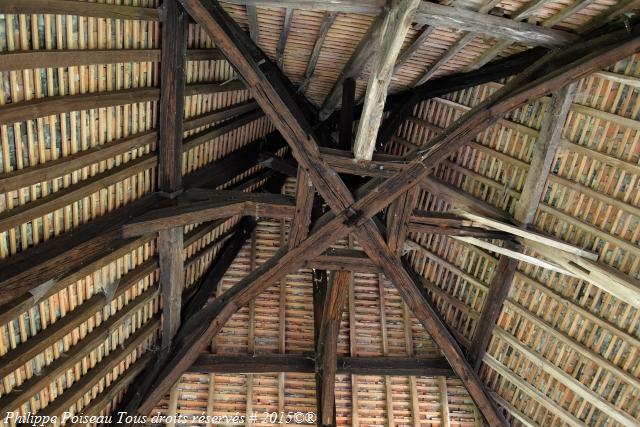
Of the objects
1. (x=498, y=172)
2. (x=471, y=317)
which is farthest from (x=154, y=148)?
(x=471, y=317)

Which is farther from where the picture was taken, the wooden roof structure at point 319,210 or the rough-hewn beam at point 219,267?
the rough-hewn beam at point 219,267

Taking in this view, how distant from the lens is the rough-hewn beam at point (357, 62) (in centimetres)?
520

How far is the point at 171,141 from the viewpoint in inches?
210

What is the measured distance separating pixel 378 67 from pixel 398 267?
2195mm

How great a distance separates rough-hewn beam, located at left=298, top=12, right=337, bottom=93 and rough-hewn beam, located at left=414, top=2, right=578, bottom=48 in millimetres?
823

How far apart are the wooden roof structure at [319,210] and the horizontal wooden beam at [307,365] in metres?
0.02

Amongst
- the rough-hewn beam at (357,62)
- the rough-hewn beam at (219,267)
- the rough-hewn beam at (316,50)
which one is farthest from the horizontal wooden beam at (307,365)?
the rough-hewn beam at (316,50)

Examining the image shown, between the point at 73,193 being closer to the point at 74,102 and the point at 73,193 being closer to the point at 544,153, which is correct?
the point at 74,102

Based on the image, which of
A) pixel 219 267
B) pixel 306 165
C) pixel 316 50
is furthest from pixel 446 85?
pixel 219 267

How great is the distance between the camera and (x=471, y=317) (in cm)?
745

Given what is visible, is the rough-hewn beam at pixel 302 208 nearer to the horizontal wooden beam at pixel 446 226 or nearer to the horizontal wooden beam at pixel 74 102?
the horizontal wooden beam at pixel 446 226

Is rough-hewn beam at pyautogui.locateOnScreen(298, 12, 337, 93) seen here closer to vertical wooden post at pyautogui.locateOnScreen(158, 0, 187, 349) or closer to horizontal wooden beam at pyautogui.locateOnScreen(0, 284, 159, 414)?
vertical wooden post at pyautogui.locateOnScreen(158, 0, 187, 349)

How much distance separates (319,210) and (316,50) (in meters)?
1.78

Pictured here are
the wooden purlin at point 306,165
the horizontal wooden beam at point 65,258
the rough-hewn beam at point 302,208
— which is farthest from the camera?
the rough-hewn beam at point 302,208
